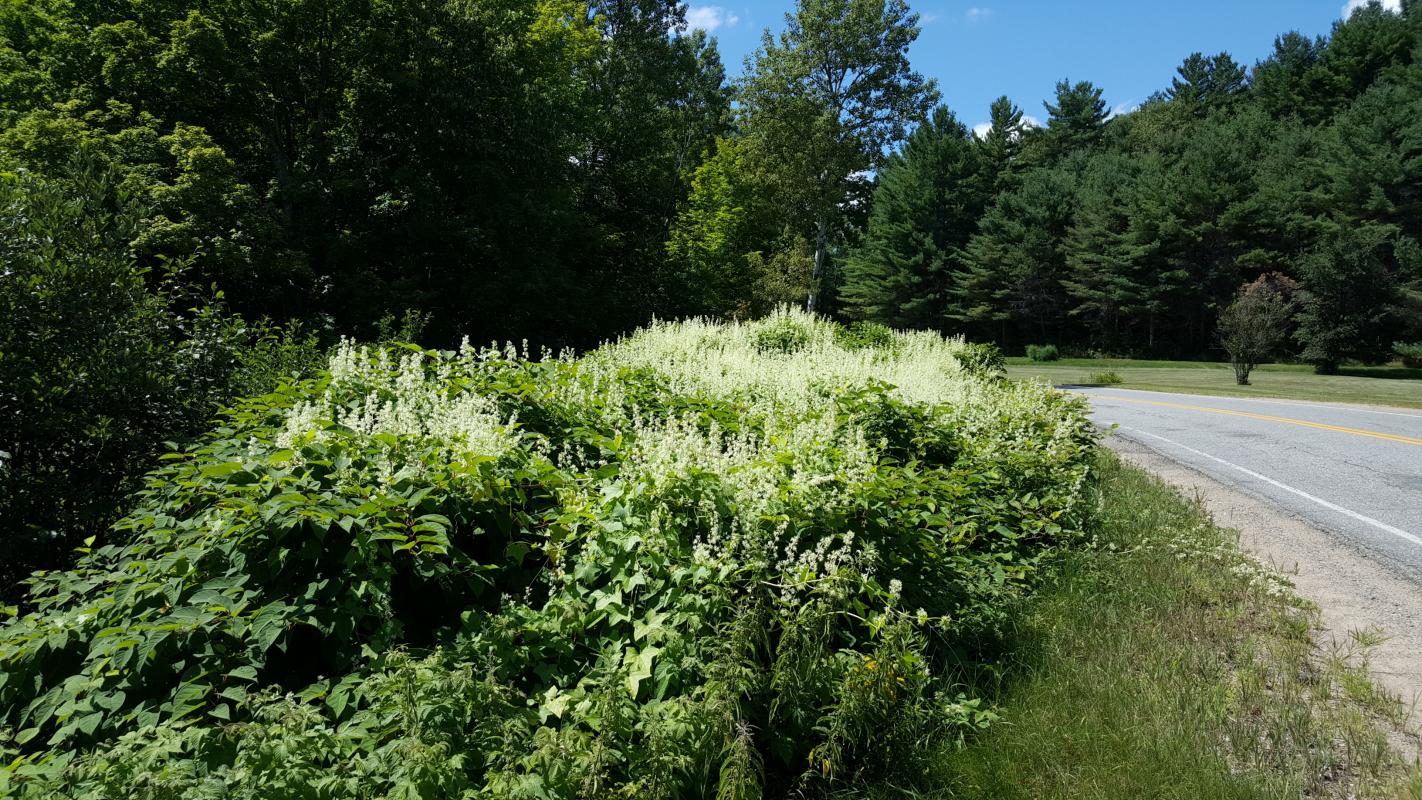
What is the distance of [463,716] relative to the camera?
2568 millimetres

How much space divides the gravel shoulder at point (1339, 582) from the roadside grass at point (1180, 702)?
146 mm

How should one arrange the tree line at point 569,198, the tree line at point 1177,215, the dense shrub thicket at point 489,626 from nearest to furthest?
the dense shrub thicket at point 489,626 → the tree line at point 569,198 → the tree line at point 1177,215

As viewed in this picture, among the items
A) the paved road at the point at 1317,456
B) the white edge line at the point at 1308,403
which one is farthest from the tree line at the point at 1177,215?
the paved road at the point at 1317,456

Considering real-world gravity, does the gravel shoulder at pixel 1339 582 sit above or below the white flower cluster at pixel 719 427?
below

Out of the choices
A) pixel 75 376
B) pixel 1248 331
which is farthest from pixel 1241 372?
pixel 75 376

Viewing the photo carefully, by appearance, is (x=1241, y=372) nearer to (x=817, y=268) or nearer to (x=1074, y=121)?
(x=817, y=268)

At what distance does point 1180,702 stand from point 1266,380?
3234 cm

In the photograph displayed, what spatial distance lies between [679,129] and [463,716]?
4158cm

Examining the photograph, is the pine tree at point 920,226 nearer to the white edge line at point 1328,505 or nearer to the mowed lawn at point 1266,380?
the mowed lawn at point 1266,380

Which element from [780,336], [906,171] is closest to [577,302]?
[780,336]

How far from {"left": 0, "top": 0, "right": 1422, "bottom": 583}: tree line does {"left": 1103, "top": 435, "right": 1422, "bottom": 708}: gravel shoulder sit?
850cm

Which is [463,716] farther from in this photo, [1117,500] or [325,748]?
[1117,500]

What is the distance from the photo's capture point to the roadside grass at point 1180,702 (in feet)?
10.4

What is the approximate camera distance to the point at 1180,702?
373cm
